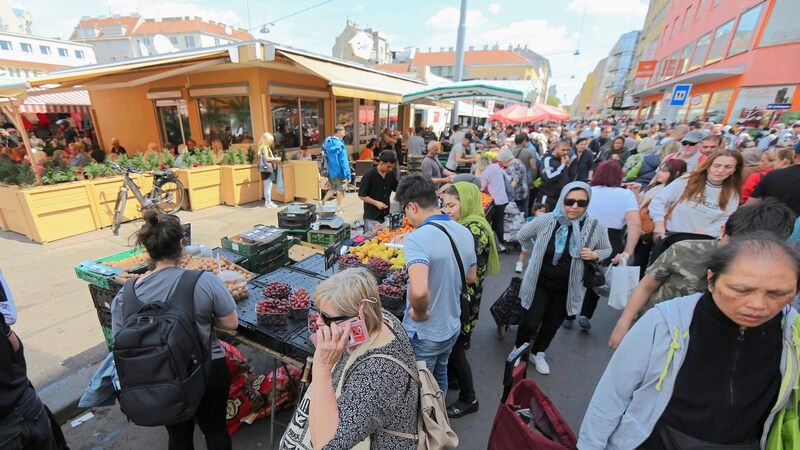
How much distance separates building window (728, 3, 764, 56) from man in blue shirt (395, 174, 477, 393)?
70.5 feet

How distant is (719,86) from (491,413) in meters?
23.4

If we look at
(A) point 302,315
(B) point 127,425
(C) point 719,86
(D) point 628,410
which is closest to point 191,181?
(B) point 127,425

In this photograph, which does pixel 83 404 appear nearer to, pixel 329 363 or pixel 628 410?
pixel 329 363

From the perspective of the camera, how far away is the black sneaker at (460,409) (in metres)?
2.73

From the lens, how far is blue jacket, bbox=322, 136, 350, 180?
296 inches

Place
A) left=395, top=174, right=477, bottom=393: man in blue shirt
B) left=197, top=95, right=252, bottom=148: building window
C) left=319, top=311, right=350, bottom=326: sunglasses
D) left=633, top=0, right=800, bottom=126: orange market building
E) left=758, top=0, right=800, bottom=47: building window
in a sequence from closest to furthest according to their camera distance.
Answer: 1. left=319, top=311, right=350, bottom=326: sunglasses
2. left=395, top=174, right=477, bottom=393: man in blue shirt
3. left=197, top=95, right=252, bottom=148: building window
4. left=758, top=0, right=800, bottom=47: building window
5. left=633, top=0, right=800, bottom=126: orange market building

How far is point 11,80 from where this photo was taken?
18.5 feet

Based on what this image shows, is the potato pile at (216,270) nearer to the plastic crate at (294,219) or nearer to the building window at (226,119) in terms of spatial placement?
the plastic crate at (294,219)

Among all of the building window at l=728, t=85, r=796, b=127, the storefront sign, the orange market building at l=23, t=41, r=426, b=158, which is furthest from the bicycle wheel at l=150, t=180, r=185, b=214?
the storefront sign

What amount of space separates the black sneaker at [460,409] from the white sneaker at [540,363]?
2.79 ft

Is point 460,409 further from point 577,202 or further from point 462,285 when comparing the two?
point 577,202

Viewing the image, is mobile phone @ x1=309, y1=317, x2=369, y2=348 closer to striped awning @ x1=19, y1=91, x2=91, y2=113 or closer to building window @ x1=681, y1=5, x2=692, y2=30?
striped awning @ x1=19, y1=91, x2=91, y2=113

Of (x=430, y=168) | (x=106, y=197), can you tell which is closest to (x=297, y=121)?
(x=106, y=197)

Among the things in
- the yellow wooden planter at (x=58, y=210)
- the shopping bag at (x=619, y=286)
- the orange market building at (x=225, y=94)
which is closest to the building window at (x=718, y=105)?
the orange market building at (x=225, y=94)
